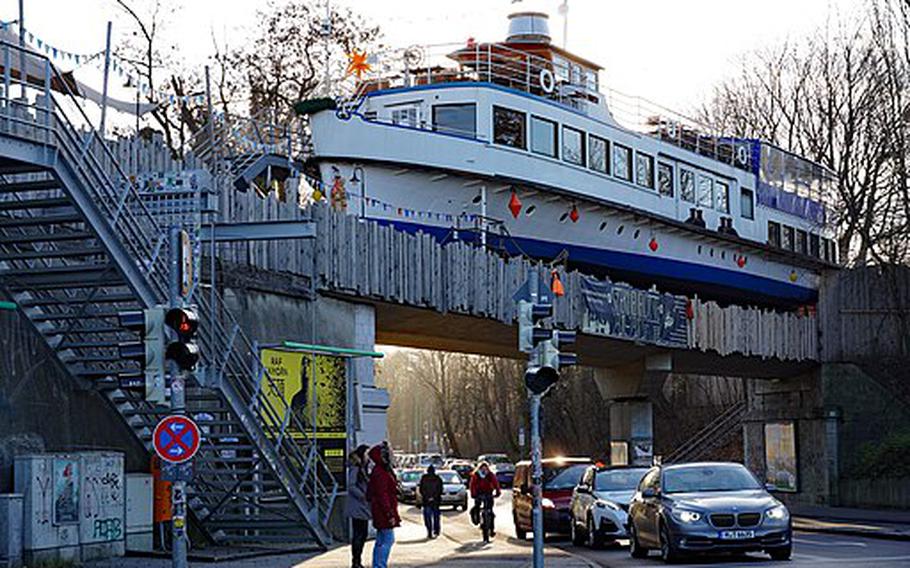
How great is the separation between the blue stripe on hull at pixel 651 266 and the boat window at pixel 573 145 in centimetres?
231

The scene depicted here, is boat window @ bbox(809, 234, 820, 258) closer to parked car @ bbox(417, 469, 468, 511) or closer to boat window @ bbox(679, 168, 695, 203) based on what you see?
boat window @ bbox(679, 168, 695, 203)

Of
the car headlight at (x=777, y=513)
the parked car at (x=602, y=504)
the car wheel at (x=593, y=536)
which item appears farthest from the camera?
the car wheel at (x=593, y=536)

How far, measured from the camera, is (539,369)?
758 inches

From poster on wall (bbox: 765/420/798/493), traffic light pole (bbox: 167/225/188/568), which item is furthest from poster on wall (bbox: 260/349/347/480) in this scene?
poster on wall (bbox: 765/420/798/493)

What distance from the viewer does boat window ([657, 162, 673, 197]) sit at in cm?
4472

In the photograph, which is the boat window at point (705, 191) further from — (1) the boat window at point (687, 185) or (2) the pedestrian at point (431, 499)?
A: (2) the pedestrian at point (431, 499)

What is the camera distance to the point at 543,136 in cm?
3897

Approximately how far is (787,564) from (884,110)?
30.5 meters

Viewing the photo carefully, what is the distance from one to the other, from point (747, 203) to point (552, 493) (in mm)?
21745

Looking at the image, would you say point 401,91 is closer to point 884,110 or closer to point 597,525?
point 597,525

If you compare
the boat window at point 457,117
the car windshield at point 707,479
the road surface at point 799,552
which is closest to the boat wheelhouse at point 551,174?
the boat window at point 457,117

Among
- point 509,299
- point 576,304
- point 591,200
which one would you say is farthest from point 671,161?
point 509,299

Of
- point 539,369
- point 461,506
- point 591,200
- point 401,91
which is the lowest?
point 461,506

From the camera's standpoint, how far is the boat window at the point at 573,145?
39.7m
